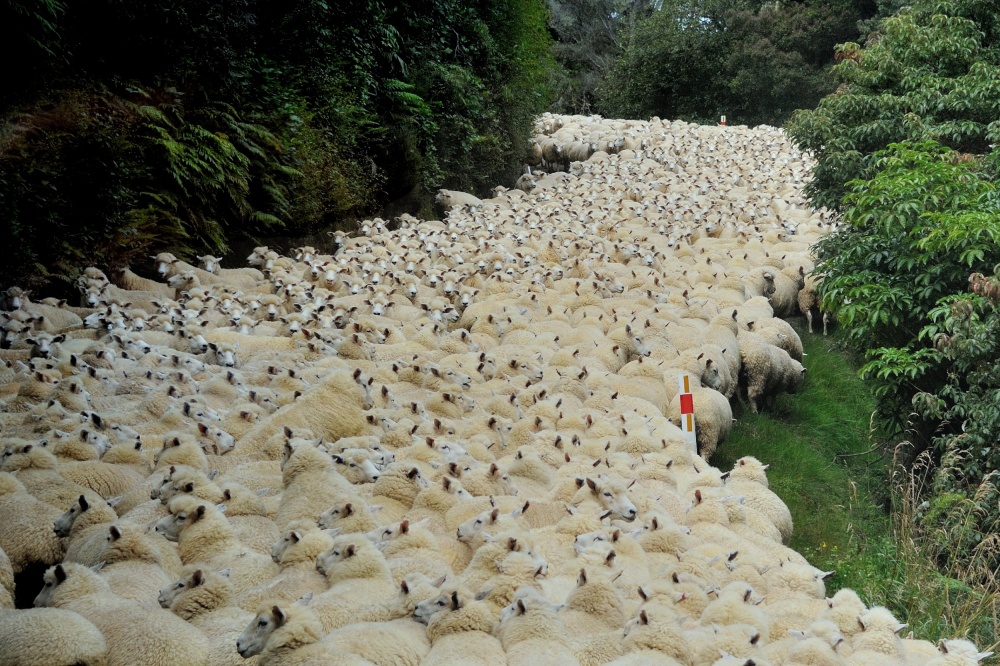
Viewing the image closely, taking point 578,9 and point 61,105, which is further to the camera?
point 578,9

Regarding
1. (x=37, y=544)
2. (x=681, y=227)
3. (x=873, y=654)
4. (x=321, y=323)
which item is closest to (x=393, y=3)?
(x=681, y=227)

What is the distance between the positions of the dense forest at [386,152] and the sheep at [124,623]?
229 inches

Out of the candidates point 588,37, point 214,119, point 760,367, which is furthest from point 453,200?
point 588,37

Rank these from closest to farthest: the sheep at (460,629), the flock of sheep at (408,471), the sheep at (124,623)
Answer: the sheep at (124,623)
the sheep at (460,629)
the flock of sheep at (408,471)

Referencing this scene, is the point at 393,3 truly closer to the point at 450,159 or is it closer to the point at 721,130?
the point at 450,159

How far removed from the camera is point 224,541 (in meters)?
5.96

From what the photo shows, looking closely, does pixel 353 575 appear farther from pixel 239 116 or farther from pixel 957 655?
pixel 239 116

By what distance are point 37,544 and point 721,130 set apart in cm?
2409

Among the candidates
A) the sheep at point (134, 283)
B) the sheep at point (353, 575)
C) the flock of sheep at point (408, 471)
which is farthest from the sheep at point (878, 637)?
the sheep at point (134, 283)

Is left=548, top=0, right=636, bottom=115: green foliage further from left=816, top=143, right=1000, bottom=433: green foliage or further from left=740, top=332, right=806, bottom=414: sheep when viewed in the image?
left=816, top=143, right=1000, bottom=433: green foliage

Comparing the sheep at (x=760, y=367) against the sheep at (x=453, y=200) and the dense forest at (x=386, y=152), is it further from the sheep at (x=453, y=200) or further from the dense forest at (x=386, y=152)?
the sheep at (x=453, y=200)

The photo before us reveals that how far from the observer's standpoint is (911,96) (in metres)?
11.5

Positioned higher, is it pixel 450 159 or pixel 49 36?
pixel 49 36

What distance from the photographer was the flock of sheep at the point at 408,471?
16.4 feet
